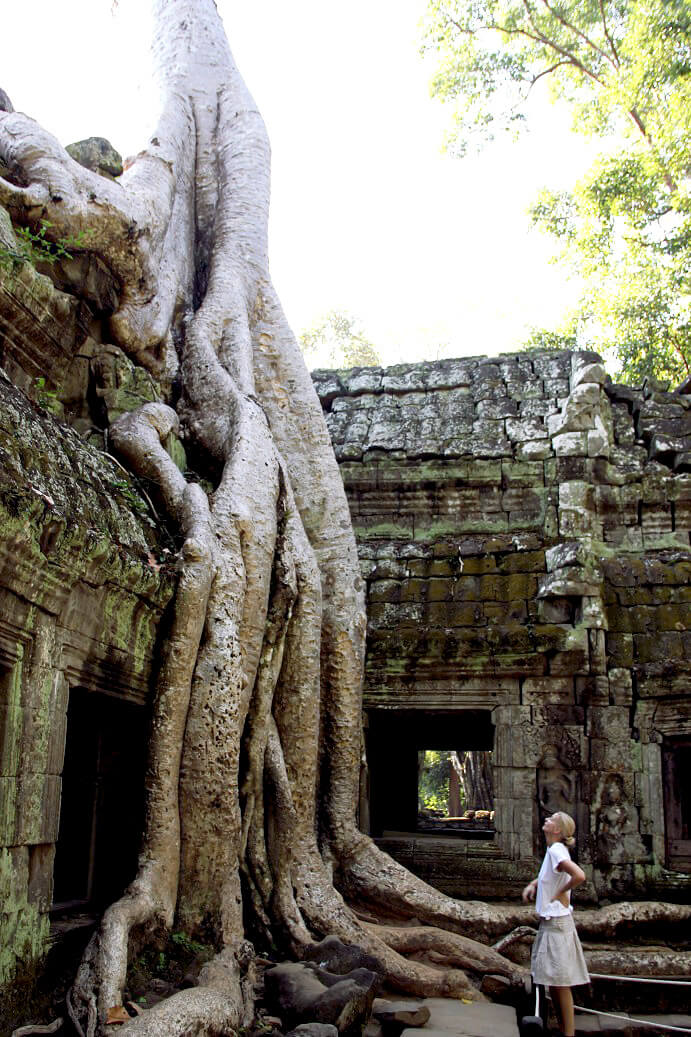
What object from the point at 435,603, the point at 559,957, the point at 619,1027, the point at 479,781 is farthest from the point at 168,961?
the point at 479,781

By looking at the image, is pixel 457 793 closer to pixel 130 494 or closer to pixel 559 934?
pixel 559 934

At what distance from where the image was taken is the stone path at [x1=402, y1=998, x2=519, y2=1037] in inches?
143

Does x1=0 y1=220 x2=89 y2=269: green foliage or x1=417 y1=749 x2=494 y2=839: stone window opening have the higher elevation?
x1=0 y1=220 x2=89 y2=269: green foliage

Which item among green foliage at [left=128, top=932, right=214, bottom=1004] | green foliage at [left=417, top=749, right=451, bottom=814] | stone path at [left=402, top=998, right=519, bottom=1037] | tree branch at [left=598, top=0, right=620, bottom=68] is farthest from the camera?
green foliage at [left=417, top=749, right=451, bottom=814]

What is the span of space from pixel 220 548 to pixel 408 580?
237cm

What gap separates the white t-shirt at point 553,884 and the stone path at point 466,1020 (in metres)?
0.44

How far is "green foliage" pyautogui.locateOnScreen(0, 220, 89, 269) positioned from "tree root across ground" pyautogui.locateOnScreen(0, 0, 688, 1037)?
0.05 meters

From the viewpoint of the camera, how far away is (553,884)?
391cm

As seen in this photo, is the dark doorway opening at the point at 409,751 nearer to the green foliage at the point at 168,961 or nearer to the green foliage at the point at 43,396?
the green foliage at the point at 168,961

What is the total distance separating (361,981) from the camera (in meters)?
3.59

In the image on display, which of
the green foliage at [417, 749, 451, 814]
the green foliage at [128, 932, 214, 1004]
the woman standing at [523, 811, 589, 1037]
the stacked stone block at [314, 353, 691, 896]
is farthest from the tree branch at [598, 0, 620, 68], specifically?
the green foliage at [417, 749, 451, 814]

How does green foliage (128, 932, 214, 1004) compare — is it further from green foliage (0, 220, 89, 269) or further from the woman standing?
green foliage (0, 220, 89, 269)

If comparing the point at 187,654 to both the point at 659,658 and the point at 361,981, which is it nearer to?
the point at 361,981

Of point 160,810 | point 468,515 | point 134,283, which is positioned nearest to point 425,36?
point 468,515
